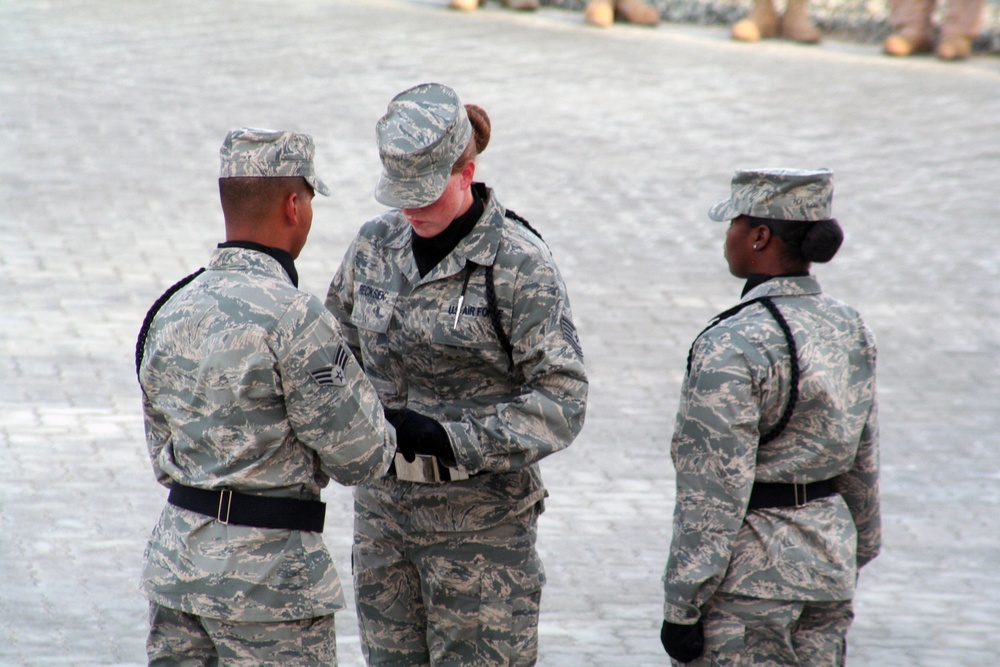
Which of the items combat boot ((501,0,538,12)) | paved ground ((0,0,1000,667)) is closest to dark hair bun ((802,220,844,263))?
paved ground ((0,0,1000,667))

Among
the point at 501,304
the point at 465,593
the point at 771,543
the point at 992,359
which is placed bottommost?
the point at 992,359

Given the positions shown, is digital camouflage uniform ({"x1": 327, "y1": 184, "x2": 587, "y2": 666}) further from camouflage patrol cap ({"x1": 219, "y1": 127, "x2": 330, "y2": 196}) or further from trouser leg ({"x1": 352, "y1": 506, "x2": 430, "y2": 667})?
camouflage patrol cap ({"x1": 219, "y1": 127, "x2": 330, "y2": 196})

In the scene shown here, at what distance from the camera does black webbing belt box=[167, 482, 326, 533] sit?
3.00 m

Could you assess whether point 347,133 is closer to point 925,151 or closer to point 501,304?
point 925,151

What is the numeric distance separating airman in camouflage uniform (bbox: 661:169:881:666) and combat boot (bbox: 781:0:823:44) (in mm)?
14307

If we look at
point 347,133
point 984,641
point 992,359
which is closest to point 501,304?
point 984,641

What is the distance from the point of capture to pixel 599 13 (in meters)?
17.1

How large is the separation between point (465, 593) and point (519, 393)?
1.86ft

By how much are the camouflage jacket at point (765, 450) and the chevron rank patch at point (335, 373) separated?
2.95ft

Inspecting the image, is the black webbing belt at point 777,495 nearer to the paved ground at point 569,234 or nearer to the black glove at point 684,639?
the black glove at point 684,639

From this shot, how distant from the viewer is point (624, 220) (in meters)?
11.5

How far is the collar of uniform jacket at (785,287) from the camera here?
11.1ft

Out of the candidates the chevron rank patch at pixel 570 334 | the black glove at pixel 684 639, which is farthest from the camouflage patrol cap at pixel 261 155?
the black glove at pixel 684 639

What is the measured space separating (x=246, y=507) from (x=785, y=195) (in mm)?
1547
